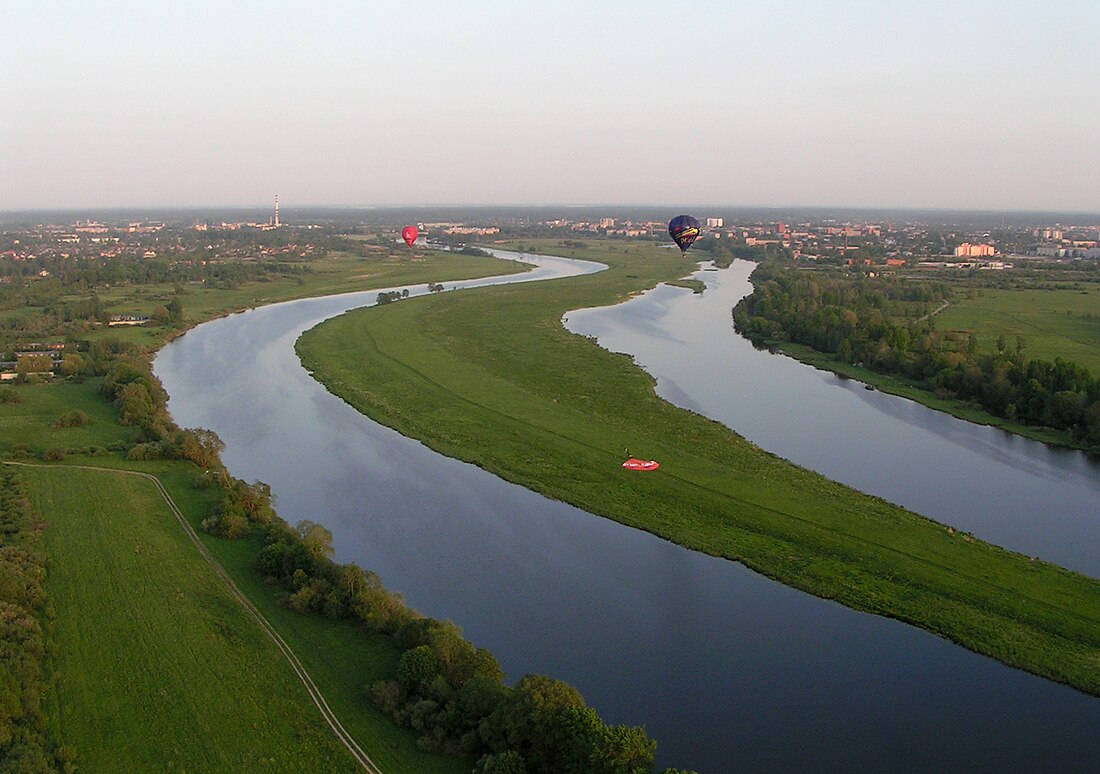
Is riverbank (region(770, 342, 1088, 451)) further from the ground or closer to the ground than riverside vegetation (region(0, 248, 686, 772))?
further from the ground

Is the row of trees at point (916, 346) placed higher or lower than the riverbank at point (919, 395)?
higher

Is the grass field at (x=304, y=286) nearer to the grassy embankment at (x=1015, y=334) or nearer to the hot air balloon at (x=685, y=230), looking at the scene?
the hot air balloon at (x=685, y=230)

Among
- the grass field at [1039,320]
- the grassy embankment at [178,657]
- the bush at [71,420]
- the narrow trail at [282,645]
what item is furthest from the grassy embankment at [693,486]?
the grass field at [1039,320]

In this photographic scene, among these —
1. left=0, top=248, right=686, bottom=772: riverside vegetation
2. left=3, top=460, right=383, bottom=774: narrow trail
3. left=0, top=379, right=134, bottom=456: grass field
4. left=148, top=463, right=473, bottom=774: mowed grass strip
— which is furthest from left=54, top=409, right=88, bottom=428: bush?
left=148, top=463, right=473, bottom=774: mowed grass strip

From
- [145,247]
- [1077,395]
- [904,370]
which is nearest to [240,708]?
[1077,395]

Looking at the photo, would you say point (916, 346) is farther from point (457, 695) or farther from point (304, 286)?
point (304, 286)

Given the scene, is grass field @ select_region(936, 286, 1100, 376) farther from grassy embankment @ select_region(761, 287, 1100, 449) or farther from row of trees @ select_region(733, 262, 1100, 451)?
row of trees @ select_region(733, 262, 1100, 451)
